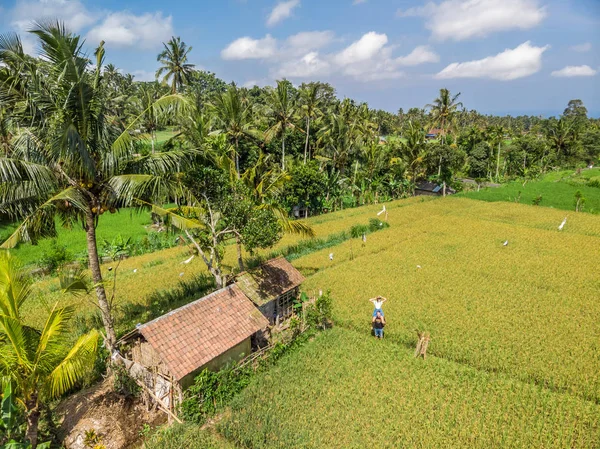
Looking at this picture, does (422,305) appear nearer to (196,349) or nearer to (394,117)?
(196,349)

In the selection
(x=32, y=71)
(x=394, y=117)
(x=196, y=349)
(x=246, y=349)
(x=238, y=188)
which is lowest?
(x=246, y=349)

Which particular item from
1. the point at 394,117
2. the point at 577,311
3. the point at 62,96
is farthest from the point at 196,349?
the point at 394,117

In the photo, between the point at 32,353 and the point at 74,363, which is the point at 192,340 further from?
the point at 32,353

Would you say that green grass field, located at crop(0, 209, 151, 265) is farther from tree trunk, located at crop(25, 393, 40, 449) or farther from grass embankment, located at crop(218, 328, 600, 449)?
grass embankment, located at crop(218, 328, 600, 449)

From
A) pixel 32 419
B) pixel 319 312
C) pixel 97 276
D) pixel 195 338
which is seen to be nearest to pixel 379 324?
pixel 319 312

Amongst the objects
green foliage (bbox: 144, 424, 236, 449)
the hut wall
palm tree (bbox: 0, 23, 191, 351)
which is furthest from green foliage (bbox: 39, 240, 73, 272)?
green foliage (bbox: 144, 424, 236, 449)

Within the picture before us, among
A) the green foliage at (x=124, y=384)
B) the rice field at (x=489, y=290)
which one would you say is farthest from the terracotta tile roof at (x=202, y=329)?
the rice field at (x=489, y=290)

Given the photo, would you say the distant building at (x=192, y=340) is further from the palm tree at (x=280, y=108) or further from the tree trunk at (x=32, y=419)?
the palm tree at (x=280, y=108)
